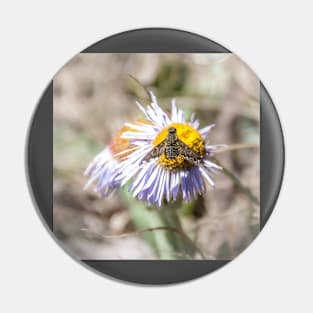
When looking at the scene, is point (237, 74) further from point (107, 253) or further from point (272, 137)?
point (107, 253)

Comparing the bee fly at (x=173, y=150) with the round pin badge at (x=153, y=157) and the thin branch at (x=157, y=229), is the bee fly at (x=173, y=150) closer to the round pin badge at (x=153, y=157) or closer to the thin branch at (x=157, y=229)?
the round pin badge at (x=153, y=157)

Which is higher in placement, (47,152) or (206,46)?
(206,46)

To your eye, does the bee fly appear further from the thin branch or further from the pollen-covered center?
the thin branch

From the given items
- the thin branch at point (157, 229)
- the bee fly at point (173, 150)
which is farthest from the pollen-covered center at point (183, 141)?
the thin branch at point (157, 229)

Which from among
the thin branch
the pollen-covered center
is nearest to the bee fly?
the pollen-covered center

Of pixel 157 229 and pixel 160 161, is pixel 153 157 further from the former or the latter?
pixel 157 229

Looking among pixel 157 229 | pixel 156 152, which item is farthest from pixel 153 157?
pixel 157 229

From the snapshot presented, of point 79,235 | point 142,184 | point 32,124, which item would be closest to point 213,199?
point 142,184
